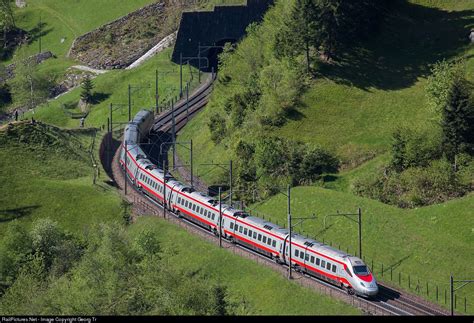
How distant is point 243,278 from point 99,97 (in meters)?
86.0

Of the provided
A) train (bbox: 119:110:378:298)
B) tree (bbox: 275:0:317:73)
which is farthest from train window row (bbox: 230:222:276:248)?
tree (bbox: 275:0:317:73)

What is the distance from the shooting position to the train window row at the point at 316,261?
84.8 m

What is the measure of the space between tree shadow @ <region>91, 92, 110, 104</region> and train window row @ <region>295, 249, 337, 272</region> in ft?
273

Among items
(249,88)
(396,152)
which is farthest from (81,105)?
(396,152)

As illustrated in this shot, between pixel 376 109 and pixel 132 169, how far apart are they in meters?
31.1

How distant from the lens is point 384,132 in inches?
4697

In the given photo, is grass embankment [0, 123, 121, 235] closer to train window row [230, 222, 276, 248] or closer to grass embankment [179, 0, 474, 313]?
grass embankment [179, 0, 474, 313]

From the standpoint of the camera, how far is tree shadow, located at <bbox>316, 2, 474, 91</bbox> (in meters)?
132

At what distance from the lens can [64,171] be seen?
4906 inches

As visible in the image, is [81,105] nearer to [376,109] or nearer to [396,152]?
[376,109]

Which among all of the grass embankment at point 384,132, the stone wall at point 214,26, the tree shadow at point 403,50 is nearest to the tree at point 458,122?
the grass embankment at point 384,132

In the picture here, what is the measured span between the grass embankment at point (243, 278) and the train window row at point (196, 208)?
10.8 ft

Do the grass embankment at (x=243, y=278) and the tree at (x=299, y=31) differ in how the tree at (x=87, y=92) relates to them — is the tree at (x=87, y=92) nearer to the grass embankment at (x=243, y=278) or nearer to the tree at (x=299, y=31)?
the tree at (x=299, y=31)

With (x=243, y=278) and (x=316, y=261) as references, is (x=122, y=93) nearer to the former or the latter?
(x=243, y=278)
